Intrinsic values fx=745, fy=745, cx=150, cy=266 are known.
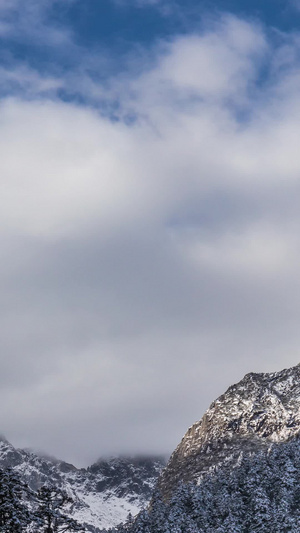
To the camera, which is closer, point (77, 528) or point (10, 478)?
point (10, 478)

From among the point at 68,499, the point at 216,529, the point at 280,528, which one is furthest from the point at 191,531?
the point at 68,499

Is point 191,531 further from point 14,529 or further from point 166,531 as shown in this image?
point 14,529

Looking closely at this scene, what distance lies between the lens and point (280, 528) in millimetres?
187500

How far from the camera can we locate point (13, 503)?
53094 millimetres

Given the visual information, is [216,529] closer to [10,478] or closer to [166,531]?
[166,531]

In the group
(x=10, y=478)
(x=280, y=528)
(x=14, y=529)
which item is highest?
(x=280, y=528)

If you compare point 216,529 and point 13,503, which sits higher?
point 216,529

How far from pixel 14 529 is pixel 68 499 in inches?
423

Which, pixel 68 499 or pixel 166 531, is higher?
pixel 166 531

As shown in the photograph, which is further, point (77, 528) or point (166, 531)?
point (166, 531)

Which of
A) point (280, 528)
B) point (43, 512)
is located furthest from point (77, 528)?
point (280, 528)

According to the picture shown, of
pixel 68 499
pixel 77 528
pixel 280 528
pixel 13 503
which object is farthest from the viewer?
pixel 280 528

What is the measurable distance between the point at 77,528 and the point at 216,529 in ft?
491

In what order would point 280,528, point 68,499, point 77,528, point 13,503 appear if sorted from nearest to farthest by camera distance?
point 13,503 → point 77,528 → point 68,499 → point 280,528
